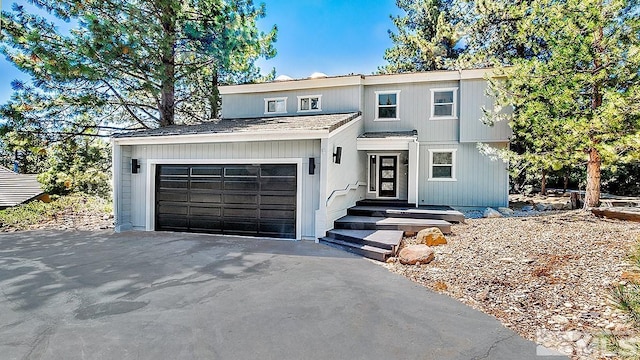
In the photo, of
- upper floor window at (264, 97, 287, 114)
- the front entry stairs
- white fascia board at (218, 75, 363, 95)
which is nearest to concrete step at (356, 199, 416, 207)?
the front entry stairs

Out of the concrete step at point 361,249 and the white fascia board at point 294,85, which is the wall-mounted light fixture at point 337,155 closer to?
the concrete step at point 361,249

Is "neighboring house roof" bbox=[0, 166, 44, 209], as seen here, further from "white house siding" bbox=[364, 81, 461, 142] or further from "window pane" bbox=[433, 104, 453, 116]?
"window pane" bbox=[433, 104, 453, 116]

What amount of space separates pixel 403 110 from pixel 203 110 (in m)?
12.2

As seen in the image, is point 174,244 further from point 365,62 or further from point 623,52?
point 365,62

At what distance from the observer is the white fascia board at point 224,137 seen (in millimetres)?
7875

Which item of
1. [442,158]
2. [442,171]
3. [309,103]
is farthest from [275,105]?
[442,171]

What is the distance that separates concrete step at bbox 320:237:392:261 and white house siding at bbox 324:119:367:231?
49cm

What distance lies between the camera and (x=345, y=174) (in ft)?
31.2

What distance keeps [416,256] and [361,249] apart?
4.08 feet

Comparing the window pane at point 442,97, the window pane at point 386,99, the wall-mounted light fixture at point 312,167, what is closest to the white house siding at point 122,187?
the wall-mounted light fixture at point 312,167

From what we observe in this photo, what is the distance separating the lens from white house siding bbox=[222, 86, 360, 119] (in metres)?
11.8

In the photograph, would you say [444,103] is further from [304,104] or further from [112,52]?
[112,52]

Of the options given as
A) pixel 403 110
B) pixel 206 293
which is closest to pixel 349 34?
pixel 403 110

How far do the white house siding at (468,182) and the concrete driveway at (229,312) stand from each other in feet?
21.6
